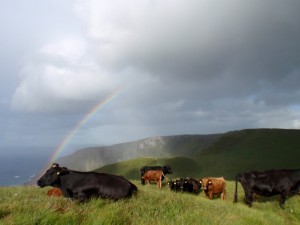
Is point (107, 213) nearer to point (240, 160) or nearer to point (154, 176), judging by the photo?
point (154, 176)

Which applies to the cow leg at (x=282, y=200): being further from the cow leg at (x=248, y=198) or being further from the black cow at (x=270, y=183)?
the cow leg at (x=248, y=198)

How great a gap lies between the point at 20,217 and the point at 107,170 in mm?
78670

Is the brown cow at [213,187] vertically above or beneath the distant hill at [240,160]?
beneath

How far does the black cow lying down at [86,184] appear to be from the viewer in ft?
46.9

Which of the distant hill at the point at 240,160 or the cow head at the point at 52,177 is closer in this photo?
the cow head at the point at 52,177

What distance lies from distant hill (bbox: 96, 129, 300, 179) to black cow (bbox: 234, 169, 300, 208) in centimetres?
4372

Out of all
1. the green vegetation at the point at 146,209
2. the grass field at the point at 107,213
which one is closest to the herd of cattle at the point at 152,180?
the green vegetation at the point at 146,209

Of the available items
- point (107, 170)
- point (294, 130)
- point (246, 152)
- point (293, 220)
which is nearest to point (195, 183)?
point (293, 220)

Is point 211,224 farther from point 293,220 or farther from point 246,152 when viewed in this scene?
point 246,152

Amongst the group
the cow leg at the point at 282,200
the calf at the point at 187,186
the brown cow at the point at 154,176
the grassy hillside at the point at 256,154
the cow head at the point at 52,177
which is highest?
the grassy hillside at the point at 256,154

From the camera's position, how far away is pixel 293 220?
17.1m

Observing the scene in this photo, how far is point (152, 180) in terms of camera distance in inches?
1170

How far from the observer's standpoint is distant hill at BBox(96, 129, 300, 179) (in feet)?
242

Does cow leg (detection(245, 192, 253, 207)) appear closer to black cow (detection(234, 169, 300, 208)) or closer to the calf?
black cow (detection(234, 169, 300, 208))
